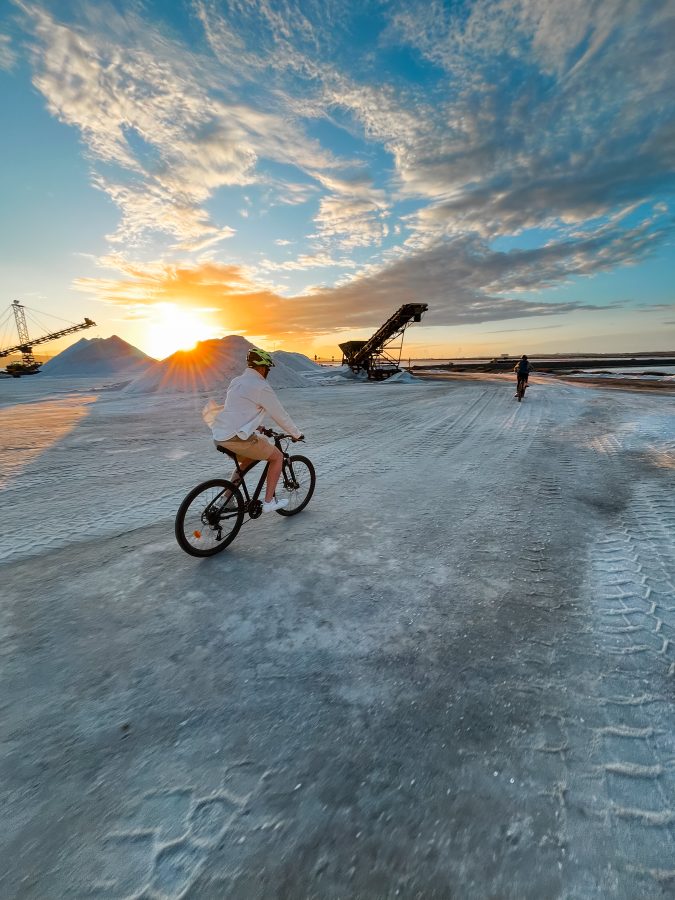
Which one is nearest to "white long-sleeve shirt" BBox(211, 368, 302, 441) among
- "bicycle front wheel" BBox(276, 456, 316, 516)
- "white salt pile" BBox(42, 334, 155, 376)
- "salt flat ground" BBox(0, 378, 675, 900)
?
"bicycle front wheel" BBox(276, 456, 316, 516)

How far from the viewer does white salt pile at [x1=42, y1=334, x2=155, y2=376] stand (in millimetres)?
58775

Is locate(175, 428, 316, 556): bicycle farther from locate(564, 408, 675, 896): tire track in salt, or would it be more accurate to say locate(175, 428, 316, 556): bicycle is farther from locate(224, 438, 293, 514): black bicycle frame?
locate(564, 408, 675, 896): tire track in salt

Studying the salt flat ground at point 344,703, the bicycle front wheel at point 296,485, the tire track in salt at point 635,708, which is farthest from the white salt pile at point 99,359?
the tire track in salt at point 635,708

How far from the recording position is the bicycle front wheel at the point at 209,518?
4223mm

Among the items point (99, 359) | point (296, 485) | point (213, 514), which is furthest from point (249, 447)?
point (99, 359)

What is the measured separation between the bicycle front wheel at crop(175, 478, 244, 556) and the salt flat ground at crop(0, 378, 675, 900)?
0.21 meters

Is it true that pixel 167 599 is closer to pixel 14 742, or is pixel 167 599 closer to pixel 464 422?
pixel 14 742

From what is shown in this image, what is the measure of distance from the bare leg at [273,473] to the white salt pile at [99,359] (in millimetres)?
58716

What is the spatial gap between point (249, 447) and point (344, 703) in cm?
292

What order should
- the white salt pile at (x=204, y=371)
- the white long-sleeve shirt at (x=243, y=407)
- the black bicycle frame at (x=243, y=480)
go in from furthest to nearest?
the white salt pile at (x=204, y=371), the black bicycle frame at (x=243, y=480), the white long-sleeve shirt at (x=243, y=407)

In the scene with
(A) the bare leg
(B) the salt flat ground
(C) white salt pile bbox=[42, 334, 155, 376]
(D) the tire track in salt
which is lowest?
(D) the tire track in salt

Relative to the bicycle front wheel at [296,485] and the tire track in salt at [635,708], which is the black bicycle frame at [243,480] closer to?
the bicycle front wheel at [296,485]

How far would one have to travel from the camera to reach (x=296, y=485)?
5.47 metres

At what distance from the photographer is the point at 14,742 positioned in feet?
7.34
